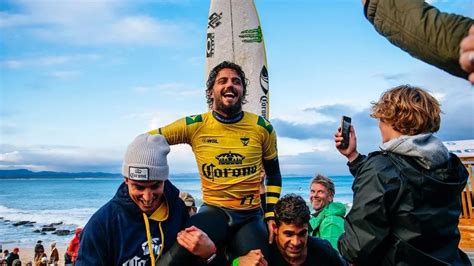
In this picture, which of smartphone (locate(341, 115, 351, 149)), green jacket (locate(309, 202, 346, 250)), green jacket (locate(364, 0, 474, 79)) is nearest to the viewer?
green jacket (locate(364, 0, 474, 79))

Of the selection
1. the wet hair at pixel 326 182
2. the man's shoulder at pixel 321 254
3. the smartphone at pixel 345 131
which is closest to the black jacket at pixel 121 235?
the man's shoulder at pixel 321 254

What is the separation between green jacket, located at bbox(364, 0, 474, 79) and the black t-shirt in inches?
68.4

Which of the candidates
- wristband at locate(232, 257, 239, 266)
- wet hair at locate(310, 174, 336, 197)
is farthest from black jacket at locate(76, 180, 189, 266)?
wet hair at locate(310, 174, 336, 197)

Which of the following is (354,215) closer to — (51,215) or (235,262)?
(235,262)

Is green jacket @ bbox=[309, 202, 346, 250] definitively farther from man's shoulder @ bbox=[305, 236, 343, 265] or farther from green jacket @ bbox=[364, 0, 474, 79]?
green jacket @ bbox=[364, 0, 474, 79]

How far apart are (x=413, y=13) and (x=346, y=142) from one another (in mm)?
1228

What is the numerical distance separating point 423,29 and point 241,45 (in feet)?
21.0

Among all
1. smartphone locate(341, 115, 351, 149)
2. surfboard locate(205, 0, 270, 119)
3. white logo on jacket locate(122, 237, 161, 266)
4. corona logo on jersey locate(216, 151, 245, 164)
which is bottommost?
white logo on jacket locate(122, 237, 161, 266)

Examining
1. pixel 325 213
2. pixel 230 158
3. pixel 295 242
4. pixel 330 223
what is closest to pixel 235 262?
pixel 295 242

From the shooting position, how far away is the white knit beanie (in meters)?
2.40

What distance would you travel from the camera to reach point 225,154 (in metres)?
3.33

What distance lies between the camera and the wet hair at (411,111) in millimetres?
Result: 2320

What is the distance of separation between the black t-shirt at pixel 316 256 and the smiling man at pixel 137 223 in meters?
0.64

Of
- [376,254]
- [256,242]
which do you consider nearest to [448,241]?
[376,254]
